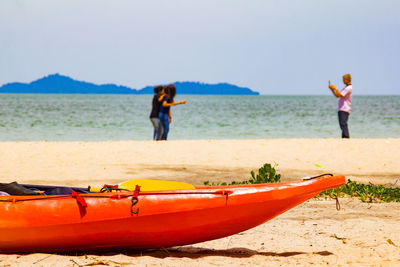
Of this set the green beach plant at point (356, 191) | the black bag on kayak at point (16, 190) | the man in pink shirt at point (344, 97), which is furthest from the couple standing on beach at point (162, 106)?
the black bag on kayak at point (16, 190)

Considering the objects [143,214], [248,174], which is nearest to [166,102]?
[248,174]

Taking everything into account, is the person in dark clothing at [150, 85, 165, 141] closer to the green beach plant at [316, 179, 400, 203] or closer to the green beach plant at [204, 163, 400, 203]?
the green beach plant at [204, 163, 400, 203]

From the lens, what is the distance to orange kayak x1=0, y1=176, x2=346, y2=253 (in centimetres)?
493

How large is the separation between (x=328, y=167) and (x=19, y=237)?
8154 millimetres

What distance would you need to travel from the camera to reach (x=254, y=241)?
598cm

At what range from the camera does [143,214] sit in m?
4.93

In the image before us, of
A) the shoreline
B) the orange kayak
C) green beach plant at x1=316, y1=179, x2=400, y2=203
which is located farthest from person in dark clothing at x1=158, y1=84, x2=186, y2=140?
the orange kayak

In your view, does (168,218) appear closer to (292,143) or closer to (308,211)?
(308,211)

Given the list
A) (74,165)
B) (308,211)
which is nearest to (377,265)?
(308,211)

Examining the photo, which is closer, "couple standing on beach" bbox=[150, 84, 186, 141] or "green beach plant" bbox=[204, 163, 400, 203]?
"green beach plant" bbox=[204, 163, 400, 203]

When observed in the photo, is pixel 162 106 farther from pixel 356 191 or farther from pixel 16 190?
pixel 16 190

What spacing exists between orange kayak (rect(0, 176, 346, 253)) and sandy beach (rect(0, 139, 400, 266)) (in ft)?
0.65

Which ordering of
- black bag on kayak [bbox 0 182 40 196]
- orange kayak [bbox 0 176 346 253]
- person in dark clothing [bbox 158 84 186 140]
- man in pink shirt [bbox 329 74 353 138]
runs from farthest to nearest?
person in dark clothing [bbox 158 84 186 140] → man in pink shirt [bbox 329 74 353 138] → black bag on kayak [bbox 0 182 40 196] → orange kayak [bbox 0 176 346 253]

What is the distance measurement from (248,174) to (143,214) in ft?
20.2
